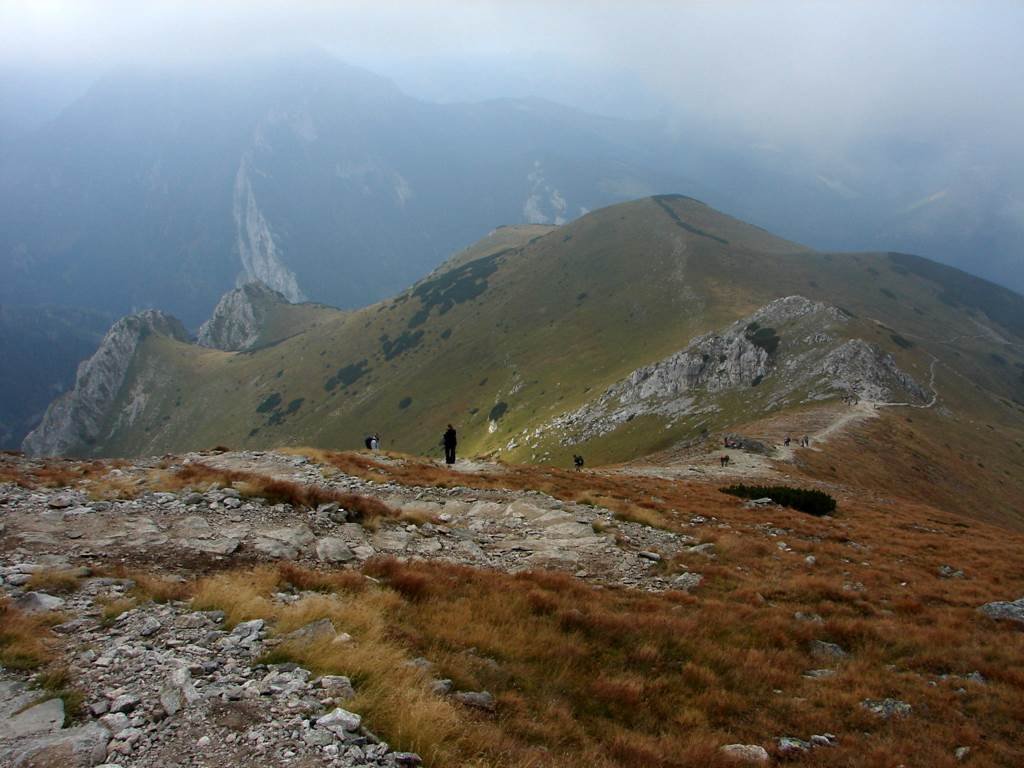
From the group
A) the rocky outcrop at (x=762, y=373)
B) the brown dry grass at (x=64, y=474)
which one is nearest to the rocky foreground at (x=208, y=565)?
the brown dry grass at (x=64, y=474)

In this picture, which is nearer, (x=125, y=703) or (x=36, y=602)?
(x=125, y=703)

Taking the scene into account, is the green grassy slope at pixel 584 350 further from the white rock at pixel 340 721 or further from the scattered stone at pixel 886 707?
the white rock at pixel 340 721

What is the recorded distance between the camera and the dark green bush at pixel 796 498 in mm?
27984

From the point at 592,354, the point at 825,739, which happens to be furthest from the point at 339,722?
the point at 592,354

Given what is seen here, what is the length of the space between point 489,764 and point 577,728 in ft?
6.39

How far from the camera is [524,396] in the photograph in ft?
460

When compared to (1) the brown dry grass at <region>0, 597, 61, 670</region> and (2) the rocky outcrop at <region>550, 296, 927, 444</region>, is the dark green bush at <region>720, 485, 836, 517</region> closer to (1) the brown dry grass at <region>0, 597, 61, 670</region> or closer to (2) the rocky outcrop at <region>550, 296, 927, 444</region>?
(1) the brown dry grass at <region>0, 597, 61, 670</region>

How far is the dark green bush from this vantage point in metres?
28.0

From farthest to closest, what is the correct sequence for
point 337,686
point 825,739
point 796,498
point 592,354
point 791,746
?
1. point 592,354
2. point 796,498
3. point 825,739
4. point 791,746
5. point 337,686

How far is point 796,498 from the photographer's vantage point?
28531 mm

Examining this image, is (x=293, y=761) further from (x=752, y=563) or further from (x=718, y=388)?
(x=718, y=388)

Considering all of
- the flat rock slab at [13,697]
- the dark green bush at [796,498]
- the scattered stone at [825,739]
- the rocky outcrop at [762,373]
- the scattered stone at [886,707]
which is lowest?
the dark green bush at [796,498]

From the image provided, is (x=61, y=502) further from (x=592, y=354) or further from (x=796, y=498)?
(x=592, y=354)

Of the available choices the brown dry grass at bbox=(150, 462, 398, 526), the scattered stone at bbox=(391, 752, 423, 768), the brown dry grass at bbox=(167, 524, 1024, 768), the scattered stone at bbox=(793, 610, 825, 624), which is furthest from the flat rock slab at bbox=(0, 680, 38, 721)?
the scattered stone at bbox=(793, 610, 825, 624)
